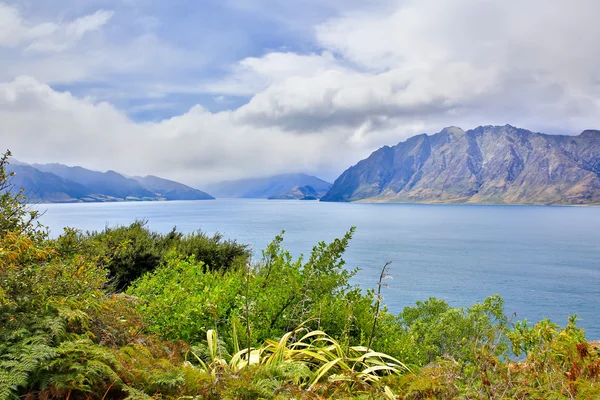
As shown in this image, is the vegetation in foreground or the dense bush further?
the dense bush

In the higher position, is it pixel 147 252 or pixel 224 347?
pixel 224 347

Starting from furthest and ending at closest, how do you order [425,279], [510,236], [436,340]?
1. [510,236]
2. [425,279]
3. [436,340]

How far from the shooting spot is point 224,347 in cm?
360

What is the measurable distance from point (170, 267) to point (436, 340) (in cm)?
1175

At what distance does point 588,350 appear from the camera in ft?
10.5

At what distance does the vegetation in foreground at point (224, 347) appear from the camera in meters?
2.34

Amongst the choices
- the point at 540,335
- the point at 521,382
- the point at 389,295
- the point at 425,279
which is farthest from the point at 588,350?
the point at 425,279

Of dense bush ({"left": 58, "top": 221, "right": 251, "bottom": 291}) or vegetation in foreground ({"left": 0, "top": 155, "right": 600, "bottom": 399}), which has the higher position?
vegetation in foreground ({"left": 0, "top": 155, "right": 600, "bottom": 399})

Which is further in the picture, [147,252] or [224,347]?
[147,252]

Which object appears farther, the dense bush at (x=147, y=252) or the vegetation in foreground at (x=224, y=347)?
the dense bush at (x=147, y=252)

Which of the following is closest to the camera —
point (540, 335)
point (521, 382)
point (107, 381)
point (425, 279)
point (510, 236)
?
point (107, 381)

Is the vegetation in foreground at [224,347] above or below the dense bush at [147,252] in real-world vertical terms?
above

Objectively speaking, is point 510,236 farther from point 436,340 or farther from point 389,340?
point 389,340

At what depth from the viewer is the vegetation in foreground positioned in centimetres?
234
